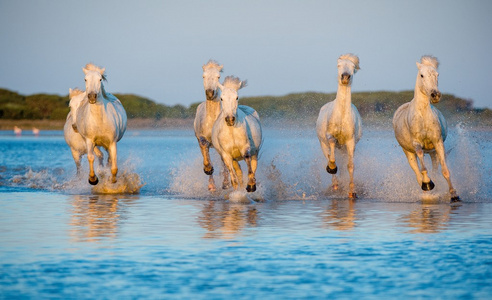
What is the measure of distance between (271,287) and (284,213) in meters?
5.41

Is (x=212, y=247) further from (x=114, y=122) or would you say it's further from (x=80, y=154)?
(x=80, y=154)

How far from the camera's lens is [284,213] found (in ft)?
41.9

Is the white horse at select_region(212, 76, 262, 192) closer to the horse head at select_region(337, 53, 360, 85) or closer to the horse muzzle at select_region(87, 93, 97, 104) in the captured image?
the horse head at select_region(337, 53, 360, 85)

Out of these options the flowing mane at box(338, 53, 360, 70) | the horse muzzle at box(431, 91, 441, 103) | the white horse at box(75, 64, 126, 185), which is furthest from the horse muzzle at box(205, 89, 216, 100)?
the horse muzzle at box(431, 91, 441, 103)

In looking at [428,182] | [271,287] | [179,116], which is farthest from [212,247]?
[179,116]

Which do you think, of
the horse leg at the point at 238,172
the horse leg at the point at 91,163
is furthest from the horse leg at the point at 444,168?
the horse leg at the point at 91,163

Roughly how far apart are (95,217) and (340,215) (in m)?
3.63

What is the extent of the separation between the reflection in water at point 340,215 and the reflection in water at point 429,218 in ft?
2.60

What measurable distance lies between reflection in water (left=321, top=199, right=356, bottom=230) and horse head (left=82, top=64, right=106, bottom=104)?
4.68 metres

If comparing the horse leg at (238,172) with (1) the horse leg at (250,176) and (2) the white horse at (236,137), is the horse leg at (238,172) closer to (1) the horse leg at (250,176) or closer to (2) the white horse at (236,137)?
(2) the white horse at (236,137)

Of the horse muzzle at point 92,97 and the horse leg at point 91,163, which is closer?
the horse muzzle at point 92,97

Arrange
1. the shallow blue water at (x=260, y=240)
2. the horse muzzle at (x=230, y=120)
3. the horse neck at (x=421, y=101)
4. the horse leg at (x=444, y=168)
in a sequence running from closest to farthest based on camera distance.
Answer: the shallow blue water at (x=260, y=240)
the horse muzzle at (x=230, y=120)
the horse leg at (x=444, y=168)
the horse neck at (x=421, y=101)

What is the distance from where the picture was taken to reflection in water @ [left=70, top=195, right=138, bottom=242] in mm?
10359

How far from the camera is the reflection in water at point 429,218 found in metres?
10.8
